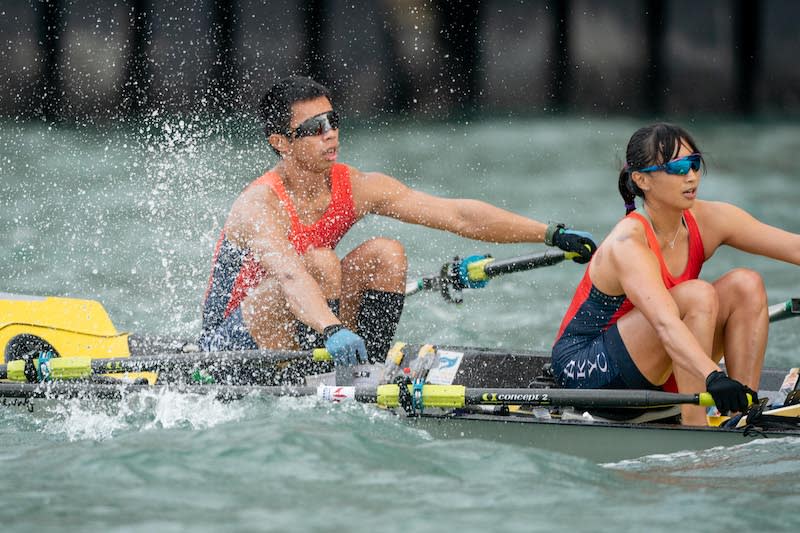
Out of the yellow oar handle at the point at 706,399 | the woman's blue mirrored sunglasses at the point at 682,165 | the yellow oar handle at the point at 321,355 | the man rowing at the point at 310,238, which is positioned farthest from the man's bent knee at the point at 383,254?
the yellow oar handle at the point at 706,399

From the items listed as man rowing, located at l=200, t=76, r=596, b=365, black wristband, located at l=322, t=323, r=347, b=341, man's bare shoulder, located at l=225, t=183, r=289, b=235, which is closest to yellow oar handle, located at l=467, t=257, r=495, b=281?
man rowing, located at l=200, t=76, r=596, b=365

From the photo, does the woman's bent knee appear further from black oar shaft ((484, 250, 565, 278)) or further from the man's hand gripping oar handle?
black oar shaft ((484, 250, 565, 278))

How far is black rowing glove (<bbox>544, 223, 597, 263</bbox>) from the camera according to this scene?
19.6 feet

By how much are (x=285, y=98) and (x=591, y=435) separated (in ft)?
7.21

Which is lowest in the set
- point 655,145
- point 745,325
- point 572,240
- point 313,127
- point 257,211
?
point 745,325

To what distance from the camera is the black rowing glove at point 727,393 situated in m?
4.51

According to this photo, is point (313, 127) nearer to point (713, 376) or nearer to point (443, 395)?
point (443, 395)

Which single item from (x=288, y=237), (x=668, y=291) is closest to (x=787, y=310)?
(x=668, y=291)

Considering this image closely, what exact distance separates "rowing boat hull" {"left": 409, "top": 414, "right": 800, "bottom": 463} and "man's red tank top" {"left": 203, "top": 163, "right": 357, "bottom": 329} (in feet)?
4.18

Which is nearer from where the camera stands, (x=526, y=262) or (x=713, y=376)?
(x=713, y=376)

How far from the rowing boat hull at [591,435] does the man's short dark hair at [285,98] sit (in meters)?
1.66

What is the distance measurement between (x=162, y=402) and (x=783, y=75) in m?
10.3

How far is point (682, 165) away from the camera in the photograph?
16.1 ft

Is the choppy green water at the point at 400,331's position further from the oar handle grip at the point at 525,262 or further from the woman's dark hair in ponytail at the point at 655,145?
the oar handle grip at the point at 525,262
